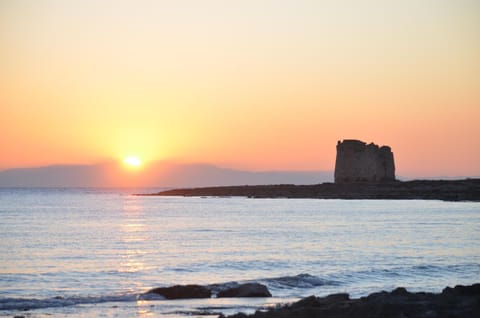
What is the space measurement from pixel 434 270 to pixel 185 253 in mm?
12226

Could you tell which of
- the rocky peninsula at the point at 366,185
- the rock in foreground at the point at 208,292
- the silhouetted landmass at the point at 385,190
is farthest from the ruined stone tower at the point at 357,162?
the rock in foreground at the point at 208,292

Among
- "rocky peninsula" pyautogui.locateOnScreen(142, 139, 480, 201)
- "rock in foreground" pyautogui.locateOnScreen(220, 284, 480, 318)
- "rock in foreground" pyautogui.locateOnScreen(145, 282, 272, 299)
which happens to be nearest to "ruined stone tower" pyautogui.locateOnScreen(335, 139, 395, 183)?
"rocky peninsula" pyautogui.locateOnScreen(142, 139, 480, 201)

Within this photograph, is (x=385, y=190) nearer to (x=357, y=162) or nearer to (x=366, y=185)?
(x=366, y=185)

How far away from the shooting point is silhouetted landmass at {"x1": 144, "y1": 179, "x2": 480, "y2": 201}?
118 meters

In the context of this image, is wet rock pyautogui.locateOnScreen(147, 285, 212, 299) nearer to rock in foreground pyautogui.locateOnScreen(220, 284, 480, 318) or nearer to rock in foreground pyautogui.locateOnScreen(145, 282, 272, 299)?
rock in foreground pyautogui.locateOnScreen(145, 282, 272, 299)

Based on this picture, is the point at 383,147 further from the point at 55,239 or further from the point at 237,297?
the point at 237,297

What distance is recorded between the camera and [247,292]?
22.5 meters

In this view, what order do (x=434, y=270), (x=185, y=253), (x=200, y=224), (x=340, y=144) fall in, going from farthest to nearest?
(x=340, y=144)
(x=200, y=224)
(x=185, y=253)
(x=434, y=270)

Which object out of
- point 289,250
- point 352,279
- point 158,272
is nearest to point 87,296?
point 158,272

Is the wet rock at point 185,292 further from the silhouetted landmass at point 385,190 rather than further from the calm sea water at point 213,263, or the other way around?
the silhouetted landmass at point 385,190

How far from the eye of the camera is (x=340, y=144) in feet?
489

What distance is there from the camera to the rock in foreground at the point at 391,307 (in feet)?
53.0

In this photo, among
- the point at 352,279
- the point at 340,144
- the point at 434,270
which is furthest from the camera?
the point at 340,144

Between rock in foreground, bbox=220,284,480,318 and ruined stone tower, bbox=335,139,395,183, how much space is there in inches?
5079
